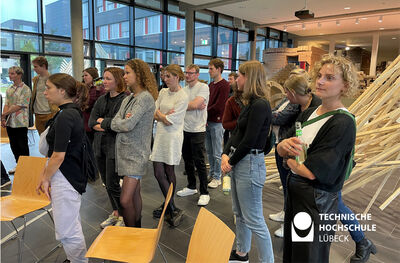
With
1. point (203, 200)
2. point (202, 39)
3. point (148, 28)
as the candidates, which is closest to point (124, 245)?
point (203, 200)

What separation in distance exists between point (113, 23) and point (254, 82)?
27.7ft

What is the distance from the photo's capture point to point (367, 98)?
111 inches

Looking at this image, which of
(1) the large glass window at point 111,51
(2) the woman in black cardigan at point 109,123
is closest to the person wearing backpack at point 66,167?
(2) the woman in black cardigan at point 109,123

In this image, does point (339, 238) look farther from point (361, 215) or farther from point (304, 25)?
point (304, 25)

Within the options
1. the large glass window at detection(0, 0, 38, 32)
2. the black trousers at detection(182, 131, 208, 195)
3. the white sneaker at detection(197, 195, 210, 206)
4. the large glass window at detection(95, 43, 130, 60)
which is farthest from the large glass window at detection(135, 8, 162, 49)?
the white sneaker at detection(197, 195, 210, 206)

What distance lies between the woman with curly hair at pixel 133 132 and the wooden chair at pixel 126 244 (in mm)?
351

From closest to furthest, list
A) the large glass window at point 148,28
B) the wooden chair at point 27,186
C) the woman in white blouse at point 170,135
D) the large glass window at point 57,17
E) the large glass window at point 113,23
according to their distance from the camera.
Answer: the wooden chair at point 27,186, the woman in white blouse at point 170,135, the large glass window at point 57,17, the large glass window at point 113,23, the large glass window at point 148,28

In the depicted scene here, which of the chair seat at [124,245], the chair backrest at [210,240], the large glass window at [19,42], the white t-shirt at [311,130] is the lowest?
the chair seat at [124,245]

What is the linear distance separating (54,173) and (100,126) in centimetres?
67

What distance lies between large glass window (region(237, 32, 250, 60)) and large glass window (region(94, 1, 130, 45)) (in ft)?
19.4

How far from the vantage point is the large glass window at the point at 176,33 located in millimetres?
10641

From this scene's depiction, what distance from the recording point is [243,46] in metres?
13.8

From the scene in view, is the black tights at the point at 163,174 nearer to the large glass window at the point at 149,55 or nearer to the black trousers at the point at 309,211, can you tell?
the black trousers at the point at 309,211

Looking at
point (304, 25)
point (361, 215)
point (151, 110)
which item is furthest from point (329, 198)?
point (304, 25)
